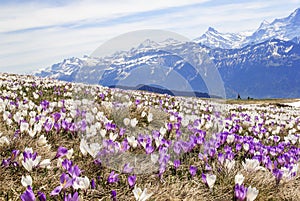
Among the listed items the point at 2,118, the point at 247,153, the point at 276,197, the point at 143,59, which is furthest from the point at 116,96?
the point at 276,197

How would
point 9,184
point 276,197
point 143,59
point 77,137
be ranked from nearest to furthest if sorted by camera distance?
point 9,184 → point 276,197 → point 77,137 → point 143,59

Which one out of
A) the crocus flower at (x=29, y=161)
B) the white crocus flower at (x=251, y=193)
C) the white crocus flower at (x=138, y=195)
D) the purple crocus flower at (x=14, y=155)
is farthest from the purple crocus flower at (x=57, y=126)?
the white crocus flower at (x=251, y=193)

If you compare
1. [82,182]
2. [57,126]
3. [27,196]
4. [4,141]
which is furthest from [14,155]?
[57,126]

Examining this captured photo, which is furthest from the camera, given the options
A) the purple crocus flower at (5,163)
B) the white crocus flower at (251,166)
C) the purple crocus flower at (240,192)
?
the white crocus flower at (251,166)

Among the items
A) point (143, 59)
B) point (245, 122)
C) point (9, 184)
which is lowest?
point (245, 122)

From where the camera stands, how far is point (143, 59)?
8.96m

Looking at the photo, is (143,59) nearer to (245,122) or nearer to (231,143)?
(231,143)

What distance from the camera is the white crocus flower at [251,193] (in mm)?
4145

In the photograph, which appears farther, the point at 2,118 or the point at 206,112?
the point at 206,112

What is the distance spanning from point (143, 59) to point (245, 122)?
435 cm

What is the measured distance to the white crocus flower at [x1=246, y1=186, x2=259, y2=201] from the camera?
4.14 meters

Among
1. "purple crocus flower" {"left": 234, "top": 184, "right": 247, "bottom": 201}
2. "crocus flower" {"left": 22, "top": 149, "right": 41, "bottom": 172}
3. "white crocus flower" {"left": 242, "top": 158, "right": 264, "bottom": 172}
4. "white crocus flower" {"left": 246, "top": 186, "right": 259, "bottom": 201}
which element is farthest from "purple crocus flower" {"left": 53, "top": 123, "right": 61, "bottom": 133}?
"white crocus flower" {"left": 246, "top": 186, "right": 259, "bottom": 201}

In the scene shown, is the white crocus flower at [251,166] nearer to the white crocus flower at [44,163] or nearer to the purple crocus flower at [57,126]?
the white crocus flower at [44,163]

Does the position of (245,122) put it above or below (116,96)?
below
